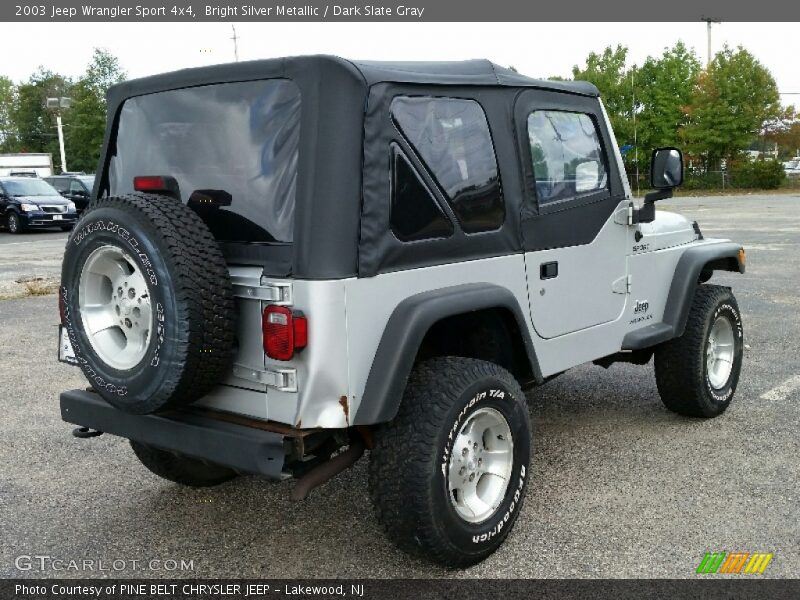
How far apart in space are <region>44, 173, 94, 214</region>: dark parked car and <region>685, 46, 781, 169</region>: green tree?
111 feet

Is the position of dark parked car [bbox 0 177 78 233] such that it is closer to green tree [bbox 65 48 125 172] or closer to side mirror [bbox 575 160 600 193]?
side mirror [bbox 575 160 600 193]

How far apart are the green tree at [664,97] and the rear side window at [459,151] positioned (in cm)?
4972

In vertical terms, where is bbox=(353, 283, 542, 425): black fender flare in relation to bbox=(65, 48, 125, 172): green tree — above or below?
below

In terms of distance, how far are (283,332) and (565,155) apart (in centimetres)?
194

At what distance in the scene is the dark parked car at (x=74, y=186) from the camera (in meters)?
26.3

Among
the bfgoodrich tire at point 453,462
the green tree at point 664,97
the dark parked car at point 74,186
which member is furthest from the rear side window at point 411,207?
the green tree at point 664,97

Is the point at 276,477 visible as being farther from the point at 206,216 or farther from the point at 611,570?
the point at 611,570

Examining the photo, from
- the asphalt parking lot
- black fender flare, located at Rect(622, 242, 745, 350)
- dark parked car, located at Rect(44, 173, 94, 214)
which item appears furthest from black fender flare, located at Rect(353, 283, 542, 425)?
dark parked car, located at Rect(44, 173, 94, 214)

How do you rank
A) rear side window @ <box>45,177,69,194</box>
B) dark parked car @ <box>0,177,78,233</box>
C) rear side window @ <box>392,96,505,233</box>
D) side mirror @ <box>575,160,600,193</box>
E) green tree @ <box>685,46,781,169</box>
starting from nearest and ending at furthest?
rear side window @ <box>392,96,505,233</box> < side mirror @ <box>575,160,600,193</box> < dark parked car @ <box>0,177,78,233</box> < rear side window @ <box>45,177,69,194</box> < green tree @ <box>685,46,781,169</box>

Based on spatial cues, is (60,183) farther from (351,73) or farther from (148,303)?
(351,73)

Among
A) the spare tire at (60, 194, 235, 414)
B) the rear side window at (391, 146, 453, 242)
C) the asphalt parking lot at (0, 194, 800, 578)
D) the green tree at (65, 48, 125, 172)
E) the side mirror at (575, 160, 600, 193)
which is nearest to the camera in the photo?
the spare tire at (60, 194, 235, 414)

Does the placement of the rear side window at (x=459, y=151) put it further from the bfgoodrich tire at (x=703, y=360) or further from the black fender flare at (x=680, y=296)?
the bfgoodrich tire at (x=703, y=360)

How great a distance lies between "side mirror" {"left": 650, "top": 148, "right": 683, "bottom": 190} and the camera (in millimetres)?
4566

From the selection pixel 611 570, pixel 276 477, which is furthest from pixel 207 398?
pixel 611 570
